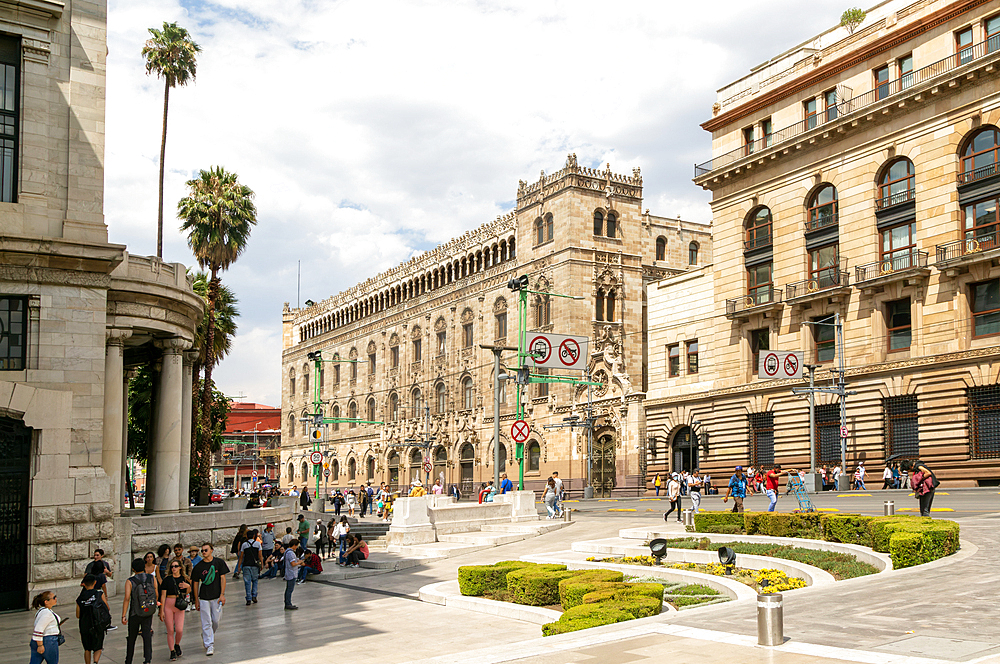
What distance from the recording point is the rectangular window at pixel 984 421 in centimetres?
3647

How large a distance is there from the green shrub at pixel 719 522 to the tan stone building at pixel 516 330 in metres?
29.5

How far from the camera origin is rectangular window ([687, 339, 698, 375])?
53.9 m

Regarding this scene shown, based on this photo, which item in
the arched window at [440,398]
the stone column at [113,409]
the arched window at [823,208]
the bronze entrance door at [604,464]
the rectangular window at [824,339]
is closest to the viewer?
the stone column at [113,409]

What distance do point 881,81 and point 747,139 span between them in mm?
9051

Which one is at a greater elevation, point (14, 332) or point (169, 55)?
A: point (169, 55)

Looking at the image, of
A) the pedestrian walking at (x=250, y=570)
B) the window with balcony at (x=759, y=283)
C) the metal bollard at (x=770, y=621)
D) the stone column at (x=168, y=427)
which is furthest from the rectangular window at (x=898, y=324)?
the metal bollard at (x=770, y=621)

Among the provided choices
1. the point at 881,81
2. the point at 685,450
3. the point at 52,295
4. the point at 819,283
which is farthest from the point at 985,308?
the point at 52,295

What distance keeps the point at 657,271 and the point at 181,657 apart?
5633cm

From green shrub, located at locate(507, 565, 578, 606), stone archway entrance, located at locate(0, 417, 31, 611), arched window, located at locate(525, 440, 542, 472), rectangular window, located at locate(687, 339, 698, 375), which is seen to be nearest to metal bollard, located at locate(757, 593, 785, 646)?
green shrub, located at locate(507, 565, 578, 606)

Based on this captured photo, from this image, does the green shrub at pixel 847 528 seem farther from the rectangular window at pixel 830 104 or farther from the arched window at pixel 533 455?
the arched window at pixel 533 455

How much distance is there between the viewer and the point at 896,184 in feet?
138

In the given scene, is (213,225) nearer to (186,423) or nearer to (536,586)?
(186,423)

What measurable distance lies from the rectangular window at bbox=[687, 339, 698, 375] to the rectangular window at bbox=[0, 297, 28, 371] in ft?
134

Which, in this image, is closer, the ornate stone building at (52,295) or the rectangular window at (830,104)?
the ornate stone building at (52,295)
